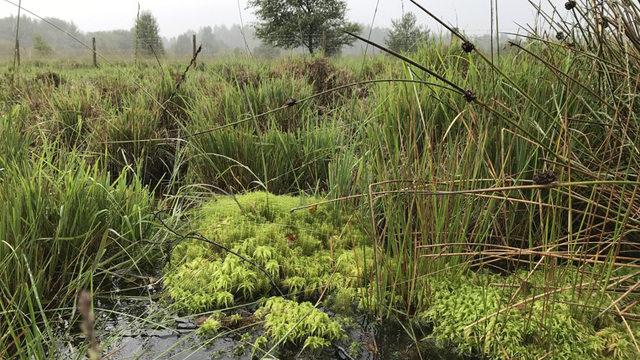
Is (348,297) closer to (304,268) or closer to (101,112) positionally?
(304,268)

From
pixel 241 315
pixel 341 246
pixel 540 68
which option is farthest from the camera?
pixel 540 68

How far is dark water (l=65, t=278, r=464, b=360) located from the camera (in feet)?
5.55

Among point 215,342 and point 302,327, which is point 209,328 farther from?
point 302,327

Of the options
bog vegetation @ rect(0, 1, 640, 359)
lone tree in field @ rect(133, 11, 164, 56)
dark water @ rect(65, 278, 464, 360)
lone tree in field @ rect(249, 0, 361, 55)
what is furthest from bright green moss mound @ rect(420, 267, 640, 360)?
lone tree in field @ rect(249, 0, 361, 55)

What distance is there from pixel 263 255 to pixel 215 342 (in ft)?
2.05

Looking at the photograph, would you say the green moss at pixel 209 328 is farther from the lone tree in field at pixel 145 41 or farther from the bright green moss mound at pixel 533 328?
the lone tree in field at pixel 145 41

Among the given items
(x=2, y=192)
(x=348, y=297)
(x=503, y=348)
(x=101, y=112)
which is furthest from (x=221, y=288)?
(x=101, y=112)

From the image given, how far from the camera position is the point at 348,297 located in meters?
2.07

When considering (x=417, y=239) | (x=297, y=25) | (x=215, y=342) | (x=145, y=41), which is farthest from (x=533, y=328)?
(x=297, y=25)

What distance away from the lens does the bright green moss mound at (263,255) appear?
2.13 m

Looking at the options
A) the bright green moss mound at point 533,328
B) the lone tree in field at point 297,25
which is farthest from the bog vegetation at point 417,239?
the lone tree in field at point 297,25

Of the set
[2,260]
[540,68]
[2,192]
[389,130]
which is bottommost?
[2,260]

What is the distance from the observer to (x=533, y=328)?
5.49ft

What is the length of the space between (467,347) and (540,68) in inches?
76.5
